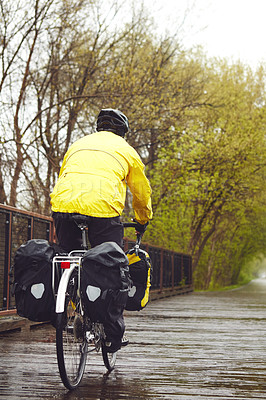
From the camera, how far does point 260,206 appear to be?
38500mm

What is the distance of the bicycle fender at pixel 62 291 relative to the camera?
4168 mm

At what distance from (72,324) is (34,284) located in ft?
1.22

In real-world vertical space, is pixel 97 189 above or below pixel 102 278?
above

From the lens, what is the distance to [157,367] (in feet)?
19.0

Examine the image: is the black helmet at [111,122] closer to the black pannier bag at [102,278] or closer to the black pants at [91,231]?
the black pants at [91,231]

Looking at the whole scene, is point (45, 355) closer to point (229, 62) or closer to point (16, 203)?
point (16, 203)

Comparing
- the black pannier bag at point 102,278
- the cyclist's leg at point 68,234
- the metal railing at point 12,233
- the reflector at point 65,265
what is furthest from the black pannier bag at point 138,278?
the metal railing at point 12,233

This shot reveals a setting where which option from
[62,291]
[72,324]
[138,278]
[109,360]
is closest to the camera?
[62,291]

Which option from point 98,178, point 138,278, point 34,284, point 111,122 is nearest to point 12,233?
point 138,278

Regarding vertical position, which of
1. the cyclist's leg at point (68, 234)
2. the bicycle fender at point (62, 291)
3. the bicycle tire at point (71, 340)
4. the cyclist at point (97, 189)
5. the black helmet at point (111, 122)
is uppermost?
the black helmet at point (111, 122)

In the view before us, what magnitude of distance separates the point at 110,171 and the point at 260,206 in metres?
34.5

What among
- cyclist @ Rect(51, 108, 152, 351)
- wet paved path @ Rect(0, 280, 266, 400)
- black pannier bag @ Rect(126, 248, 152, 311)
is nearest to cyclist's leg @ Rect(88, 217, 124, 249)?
cyclist @ Rect(51, 108, 152, 351)

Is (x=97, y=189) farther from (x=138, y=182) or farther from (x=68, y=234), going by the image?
(x=138, y=182)

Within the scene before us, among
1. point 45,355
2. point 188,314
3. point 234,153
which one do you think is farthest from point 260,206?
point 45,355
